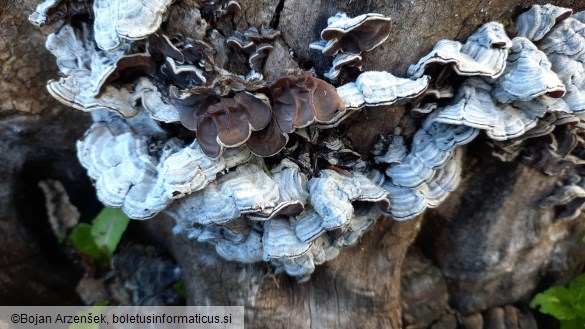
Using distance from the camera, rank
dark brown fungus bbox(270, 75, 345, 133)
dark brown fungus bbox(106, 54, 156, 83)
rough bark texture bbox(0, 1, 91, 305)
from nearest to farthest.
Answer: dark brown fungus bbox(270, 75, 345, 133)
dark brown fungus bbox(106, 54, 156, 83)
rough bark texture bbox(0, 1, 91, 305)

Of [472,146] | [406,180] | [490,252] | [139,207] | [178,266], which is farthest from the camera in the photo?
[178,266]

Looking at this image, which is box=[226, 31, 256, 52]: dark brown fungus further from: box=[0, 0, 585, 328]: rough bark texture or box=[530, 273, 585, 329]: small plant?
box=[530, 273, 585, 329]: small plant

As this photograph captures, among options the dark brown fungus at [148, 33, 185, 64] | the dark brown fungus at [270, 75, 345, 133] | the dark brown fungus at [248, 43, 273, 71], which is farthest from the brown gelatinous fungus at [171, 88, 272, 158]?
the dark brown fungus at [248, 43, 273, 71]

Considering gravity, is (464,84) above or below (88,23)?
above

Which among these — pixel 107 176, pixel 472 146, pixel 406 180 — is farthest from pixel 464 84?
pixel 107 176

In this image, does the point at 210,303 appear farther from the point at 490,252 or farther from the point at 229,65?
the point at 490,252

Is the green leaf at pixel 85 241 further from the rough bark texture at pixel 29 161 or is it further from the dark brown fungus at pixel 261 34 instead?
the dark brown fungus at pixel 261 34

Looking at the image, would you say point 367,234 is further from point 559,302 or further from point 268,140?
point 559,302

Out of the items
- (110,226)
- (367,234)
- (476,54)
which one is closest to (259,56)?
(476,54)
